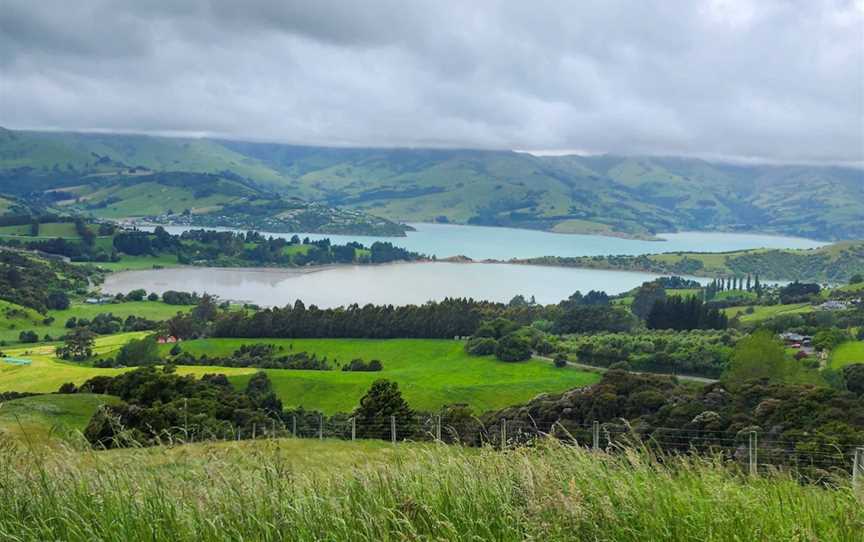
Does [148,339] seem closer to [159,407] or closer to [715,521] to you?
[159,407]

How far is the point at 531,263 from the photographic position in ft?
587

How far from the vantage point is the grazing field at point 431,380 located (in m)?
47.2

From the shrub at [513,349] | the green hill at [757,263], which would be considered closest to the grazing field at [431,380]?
the shrub at [513,349]

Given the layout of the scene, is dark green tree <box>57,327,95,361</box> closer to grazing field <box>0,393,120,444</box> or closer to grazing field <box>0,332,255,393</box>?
grazing field <box>0,332,255,393</box>

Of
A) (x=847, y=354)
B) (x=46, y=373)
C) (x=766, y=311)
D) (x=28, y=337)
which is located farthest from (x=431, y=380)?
(x=766, y=311)

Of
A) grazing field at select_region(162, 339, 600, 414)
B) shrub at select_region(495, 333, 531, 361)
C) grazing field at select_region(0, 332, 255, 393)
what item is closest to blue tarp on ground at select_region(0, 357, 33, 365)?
grazing field at select_region(0, 332, 255, 393)

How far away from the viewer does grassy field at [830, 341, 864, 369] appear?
52.8m

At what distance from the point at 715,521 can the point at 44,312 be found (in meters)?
107

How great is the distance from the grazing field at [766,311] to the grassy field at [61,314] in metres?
68.4

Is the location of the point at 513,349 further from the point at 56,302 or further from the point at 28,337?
the point at 56,302

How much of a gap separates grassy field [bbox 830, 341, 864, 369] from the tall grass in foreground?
2074 inches

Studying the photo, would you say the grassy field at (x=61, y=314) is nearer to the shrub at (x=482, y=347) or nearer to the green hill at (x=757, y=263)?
the shrub at (x=482, y=347)

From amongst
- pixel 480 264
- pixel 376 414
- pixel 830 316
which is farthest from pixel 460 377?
pixel 480 264

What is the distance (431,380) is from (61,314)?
67.2 m
